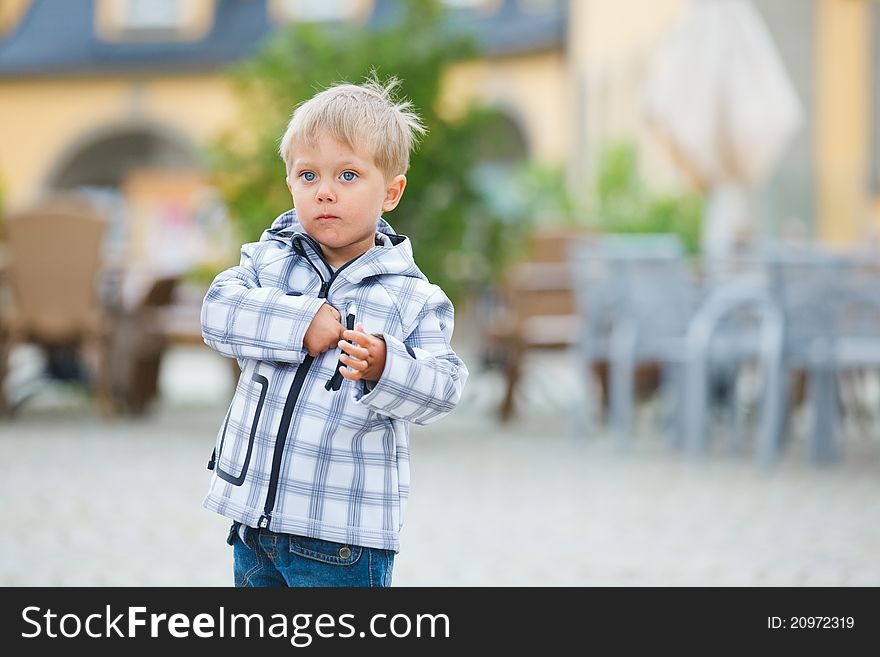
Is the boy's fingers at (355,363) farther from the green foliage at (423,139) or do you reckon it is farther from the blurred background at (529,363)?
the green foliage at (423,139)

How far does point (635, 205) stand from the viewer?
1324 cm

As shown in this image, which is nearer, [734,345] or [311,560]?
[311,560]

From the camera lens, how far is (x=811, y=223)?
13703 millimetres

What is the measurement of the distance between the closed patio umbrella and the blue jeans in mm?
6636

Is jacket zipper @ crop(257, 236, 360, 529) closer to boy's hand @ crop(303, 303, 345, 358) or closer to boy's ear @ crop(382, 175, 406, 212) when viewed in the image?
boy's hand @ crop(303, 303, 345, 358)

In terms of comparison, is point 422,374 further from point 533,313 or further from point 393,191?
point 533,313

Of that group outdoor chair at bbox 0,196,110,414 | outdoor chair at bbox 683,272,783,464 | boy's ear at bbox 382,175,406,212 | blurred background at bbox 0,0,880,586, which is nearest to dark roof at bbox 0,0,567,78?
blurred background at bbox 0,0,880,586

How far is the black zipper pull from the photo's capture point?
1926 mm

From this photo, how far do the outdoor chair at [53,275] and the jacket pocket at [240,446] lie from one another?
622 cm

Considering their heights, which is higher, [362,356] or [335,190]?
[335,190]

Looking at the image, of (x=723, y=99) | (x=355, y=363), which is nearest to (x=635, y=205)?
(x=723, y=99)

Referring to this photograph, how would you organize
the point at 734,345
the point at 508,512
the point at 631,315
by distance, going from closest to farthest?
the point at 508,512 < the point at 734,345 < the point at 631,315

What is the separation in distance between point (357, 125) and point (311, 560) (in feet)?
1.91
